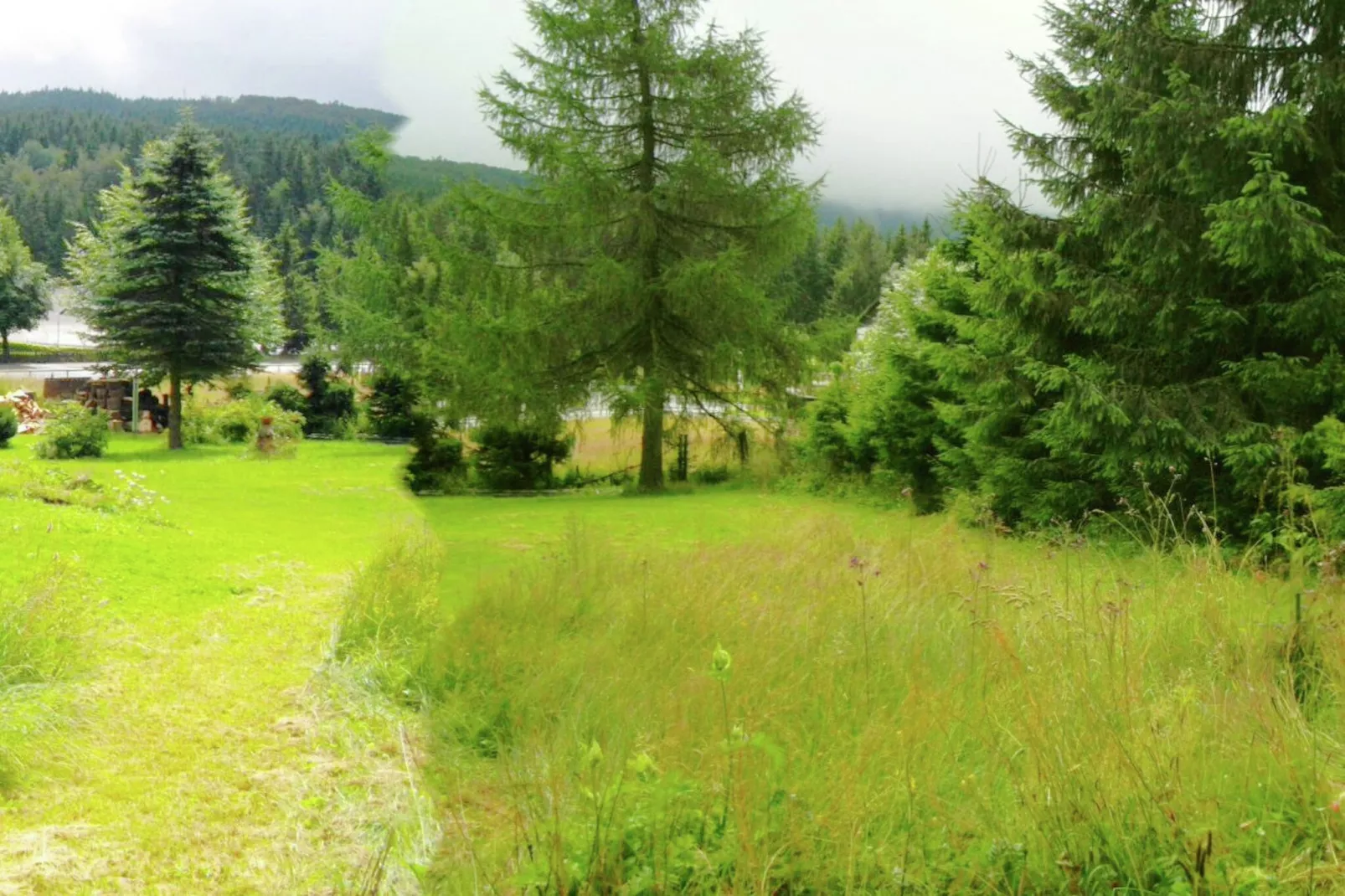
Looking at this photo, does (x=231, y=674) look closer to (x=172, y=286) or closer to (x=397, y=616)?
(x=397, y=616)

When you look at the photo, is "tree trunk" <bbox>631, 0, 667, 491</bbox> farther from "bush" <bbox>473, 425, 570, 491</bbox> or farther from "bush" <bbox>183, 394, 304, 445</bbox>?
"bush" <bbox>183, 394, 304, 445</bbox>

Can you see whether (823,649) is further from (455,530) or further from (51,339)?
(51,339)

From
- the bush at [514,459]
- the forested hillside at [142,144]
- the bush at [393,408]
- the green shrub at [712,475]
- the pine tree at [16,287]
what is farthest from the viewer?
the pine tree at [16,287]

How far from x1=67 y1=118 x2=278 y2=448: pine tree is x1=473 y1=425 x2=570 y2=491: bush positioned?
5136mm

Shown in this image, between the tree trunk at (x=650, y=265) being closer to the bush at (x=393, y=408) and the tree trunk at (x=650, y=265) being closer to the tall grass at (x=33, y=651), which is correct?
the bush at (x=393, y=408)

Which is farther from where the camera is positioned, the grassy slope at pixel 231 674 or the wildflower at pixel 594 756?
the grassy slope at pixel 231 674

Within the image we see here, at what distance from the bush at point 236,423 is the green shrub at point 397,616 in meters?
6.78

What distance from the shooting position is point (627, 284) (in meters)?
12.2

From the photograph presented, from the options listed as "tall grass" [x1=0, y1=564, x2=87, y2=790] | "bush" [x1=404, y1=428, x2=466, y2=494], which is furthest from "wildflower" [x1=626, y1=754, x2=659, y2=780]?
"bush" [x1=404, y1=428, x2=466, y2=494]

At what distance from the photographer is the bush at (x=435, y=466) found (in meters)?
7.47

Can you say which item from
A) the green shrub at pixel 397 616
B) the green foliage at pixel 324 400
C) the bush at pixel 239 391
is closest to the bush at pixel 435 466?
the green shrub at pixel 397 616

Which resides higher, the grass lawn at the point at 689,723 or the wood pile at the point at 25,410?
the wood pile at the point at 25,410

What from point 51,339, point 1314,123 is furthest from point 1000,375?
point 51,339

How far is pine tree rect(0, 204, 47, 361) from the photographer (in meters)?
34.9
